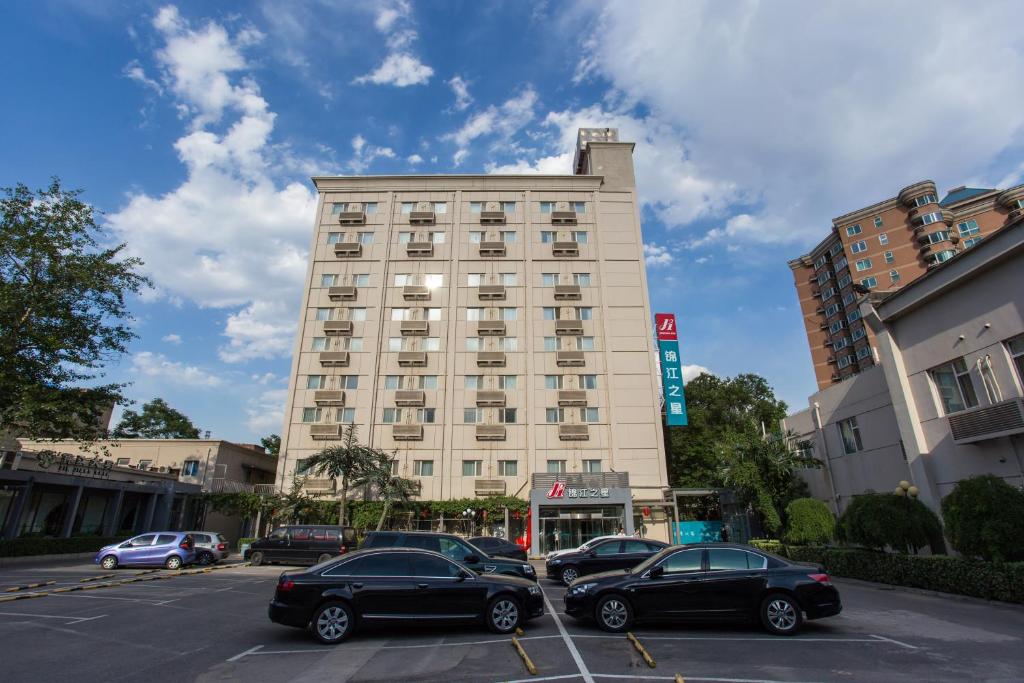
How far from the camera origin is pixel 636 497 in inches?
1372

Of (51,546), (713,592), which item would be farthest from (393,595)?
(51,546)

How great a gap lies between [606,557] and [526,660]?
10115 mm

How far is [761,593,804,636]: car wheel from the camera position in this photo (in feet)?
29.9

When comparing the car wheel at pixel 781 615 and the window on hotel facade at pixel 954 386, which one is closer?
the car wheel at pixel 781 615

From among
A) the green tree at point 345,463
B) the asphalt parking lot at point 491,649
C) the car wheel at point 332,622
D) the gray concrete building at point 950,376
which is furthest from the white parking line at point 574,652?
the green tree at point 345,463

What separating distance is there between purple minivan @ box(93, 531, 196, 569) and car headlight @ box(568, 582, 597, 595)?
68.4 feet

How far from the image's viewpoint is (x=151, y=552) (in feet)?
73.7

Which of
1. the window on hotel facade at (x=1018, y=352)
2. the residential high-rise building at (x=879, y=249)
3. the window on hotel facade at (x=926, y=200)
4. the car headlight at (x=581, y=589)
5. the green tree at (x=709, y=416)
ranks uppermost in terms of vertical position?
the window on hotel facade at (x=926, y=200)

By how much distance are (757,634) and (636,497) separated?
26.5m

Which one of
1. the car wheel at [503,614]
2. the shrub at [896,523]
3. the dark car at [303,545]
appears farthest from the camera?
the dark car at [303,545]

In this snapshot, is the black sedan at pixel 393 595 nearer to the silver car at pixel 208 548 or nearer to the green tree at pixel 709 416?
the silver car at pixel 208 548

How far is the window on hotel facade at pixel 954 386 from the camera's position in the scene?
1722cm

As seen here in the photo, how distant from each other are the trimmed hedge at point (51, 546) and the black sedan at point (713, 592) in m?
27.5

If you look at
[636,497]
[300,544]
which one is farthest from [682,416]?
[300,544]
